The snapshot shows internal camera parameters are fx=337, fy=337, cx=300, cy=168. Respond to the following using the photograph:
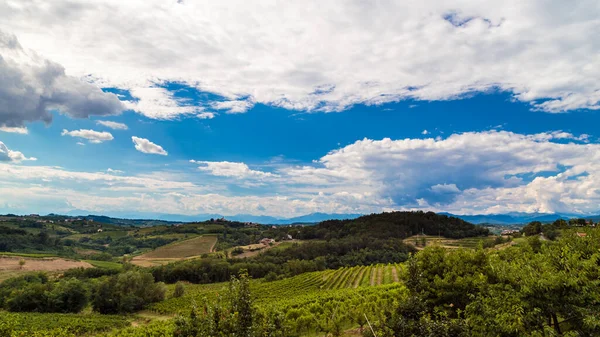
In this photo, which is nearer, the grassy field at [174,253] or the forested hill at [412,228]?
the grassy field at [174,253]

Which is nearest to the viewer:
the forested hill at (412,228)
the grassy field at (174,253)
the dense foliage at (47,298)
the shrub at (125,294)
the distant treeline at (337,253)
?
the dense foliage at (47,298)

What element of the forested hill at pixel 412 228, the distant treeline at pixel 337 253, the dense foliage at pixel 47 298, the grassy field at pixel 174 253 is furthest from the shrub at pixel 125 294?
the forested hill at pixel 412 228

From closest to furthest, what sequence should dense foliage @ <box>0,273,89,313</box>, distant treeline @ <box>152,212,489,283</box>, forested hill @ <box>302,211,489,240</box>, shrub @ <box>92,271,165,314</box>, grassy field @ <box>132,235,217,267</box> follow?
dense foliage @ <box>0,273,89,313</box> → shrub @ <box>92,271,165,314</box> → distant treeline @ <box>152,212,489,283</box> → grassy field @ <box>132,235,217,267</box> → forested hill @ <box>302,211,489,240</box>

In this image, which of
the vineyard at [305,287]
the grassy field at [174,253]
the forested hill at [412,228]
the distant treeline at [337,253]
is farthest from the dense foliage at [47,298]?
the forested hill at [412,228]

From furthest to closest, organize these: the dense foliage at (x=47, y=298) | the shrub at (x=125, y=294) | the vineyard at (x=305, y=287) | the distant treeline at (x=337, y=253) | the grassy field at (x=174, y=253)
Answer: the grassy field at (x=174, y=253) < the distant treeline at (x=337, y=253) < the shrub at (x=125, y=294) < the vineyard at (x=305, y=287) < the dense foliage at (x=47, y=298)

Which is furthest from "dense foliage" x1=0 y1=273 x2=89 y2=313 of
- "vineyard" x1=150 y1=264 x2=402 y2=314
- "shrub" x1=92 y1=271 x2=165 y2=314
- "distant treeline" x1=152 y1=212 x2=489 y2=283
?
"distant treeline" x1=152 y1=212 x2=489 y2=283

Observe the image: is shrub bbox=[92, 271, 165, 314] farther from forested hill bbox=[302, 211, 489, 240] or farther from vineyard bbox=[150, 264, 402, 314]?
forested hill bbox=[302, 211, 489, 240]

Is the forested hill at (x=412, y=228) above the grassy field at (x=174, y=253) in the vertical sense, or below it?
above

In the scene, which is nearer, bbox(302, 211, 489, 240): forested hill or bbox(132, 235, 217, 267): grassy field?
bbox(132, 235, 217, 267): grassy field

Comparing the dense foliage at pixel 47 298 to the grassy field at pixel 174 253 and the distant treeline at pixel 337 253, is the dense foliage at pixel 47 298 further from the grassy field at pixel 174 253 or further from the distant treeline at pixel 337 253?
the grassy field at pixel 174 253

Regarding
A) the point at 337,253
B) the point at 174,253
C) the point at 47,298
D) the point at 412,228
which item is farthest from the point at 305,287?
the point at 412,228

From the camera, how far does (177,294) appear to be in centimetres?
9381

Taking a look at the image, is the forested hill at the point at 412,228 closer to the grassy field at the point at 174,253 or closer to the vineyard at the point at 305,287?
the grassy field at the point at 174,253

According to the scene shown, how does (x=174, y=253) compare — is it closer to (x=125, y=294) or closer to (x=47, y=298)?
(x=125, y=294)
